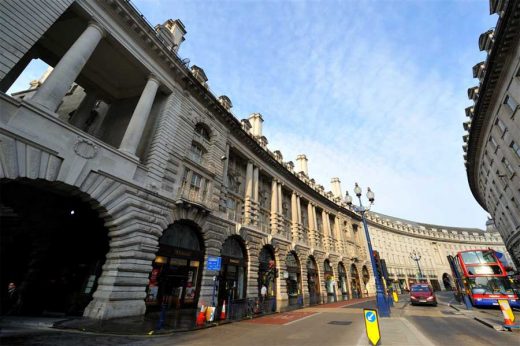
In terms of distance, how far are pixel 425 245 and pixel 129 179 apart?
97.3 m

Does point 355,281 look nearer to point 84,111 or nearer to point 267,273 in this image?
point 267,273

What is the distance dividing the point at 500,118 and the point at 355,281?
3265 centimetres

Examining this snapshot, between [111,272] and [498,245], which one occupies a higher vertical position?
[498,245]

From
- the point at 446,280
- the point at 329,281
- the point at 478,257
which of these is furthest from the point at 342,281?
the point at 446,280

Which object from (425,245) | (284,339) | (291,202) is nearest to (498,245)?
(425,245)

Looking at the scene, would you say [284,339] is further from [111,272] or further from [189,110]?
[189,110]

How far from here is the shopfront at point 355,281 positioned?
4130 centimetres

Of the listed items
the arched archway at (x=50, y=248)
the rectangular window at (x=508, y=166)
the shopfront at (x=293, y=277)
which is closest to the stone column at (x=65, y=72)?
the arched archway at (x=50, y=248)

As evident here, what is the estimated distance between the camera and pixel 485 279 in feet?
63.7

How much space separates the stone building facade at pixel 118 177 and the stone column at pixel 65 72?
0.19 feet

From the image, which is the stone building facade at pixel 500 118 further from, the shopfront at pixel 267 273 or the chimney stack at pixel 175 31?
the shopfront at pixel 267 273

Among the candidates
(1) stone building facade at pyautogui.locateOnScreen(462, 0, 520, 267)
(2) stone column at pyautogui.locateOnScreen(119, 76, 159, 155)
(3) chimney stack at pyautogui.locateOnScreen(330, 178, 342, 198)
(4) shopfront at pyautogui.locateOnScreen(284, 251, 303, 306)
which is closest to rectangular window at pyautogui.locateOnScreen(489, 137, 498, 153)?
(1) stone building facade at pyautogui.locateOnScreen(462, 0, 520, 267)

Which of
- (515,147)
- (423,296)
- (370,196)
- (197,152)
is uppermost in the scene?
(515,147)

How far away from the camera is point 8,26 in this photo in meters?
10.4
